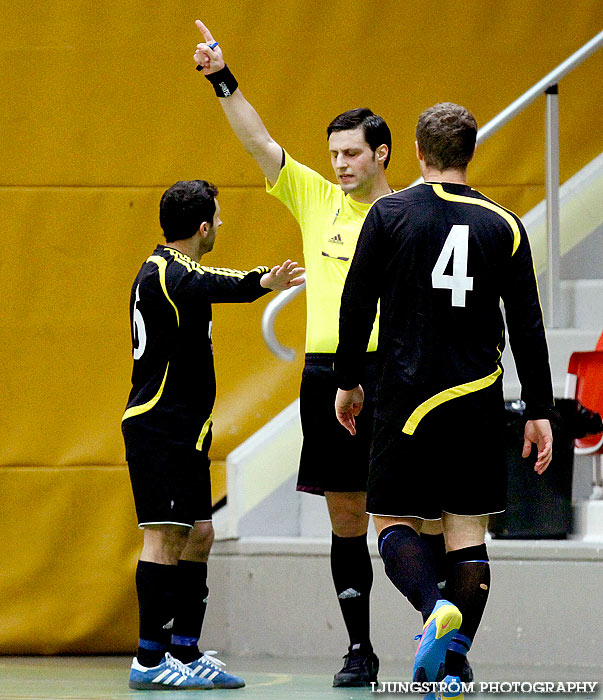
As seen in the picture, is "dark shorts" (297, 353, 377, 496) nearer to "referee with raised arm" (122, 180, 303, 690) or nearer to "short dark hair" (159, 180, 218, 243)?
"referee with raised arm" (122, 180, 303, 690)

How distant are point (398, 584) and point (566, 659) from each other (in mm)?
1322

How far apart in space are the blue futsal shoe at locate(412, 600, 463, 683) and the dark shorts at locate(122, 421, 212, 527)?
1198 mm

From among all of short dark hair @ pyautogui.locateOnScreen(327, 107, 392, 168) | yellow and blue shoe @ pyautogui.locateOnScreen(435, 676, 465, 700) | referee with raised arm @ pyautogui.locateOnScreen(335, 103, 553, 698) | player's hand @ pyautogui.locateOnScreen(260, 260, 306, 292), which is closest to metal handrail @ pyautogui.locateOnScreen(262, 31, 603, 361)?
short dark hair @ pyautogui.locateOnScreen(327, 107, 392, 168)

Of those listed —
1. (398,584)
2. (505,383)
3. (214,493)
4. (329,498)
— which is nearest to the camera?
(398,584)

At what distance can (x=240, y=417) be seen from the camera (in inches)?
194

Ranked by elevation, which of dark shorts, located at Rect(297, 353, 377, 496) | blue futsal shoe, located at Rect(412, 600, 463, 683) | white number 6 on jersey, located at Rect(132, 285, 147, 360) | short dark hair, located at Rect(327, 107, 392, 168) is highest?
short dark hair, located at Rect(327, 107, 392, 168)

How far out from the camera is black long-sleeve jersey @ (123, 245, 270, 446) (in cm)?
369

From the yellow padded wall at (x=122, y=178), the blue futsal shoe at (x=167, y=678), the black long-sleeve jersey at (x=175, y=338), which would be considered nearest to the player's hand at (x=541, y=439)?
the black long-sleeve jersey at (x=175, y=338)

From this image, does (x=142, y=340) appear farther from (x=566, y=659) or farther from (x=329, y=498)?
(x=566, y=659)

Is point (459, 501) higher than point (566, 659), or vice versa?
point (459, 501)

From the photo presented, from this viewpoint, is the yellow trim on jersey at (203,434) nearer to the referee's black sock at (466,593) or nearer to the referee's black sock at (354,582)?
the referee's black sock at (354,582)

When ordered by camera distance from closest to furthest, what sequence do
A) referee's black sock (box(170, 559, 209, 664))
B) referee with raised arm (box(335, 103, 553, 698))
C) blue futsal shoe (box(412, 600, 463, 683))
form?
blue futsal shoe (box(412, 600, 463, 683)) → referee with raised arm (box(335, 103, 553, 698)) → referee's black sock (box(170, 559, 209, 664))

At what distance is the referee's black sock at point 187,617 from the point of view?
3775 millimetres

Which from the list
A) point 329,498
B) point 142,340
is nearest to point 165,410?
point 142,340
